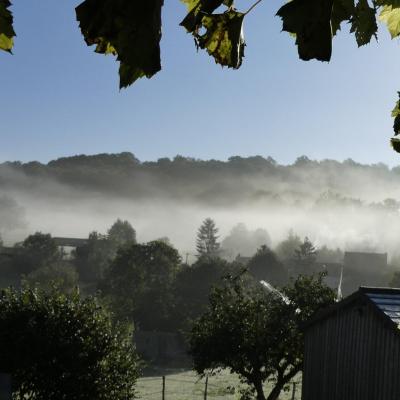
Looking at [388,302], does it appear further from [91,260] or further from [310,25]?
[91,260]

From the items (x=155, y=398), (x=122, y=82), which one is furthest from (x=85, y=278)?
(x=122, y=82)

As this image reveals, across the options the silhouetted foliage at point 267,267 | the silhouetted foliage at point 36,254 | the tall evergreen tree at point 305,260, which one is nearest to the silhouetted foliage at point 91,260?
the silhouetted foliage at point 36,254

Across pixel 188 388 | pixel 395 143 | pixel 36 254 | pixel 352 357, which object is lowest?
pixel 188 388

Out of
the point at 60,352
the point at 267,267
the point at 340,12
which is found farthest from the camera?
the point at 267,267

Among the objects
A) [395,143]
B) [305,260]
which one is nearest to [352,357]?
[395,143]

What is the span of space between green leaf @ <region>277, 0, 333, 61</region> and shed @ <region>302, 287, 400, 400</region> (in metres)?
16.1

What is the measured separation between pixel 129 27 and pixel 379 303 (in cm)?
1769

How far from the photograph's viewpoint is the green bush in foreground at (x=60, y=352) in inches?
785

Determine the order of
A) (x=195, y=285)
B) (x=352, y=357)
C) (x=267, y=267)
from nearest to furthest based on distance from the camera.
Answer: (x=352, y=357) < (x=195, y=285) < (x=267, y=267)

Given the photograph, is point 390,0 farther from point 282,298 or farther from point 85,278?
point 85,278

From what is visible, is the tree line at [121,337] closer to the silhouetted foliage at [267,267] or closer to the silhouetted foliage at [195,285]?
the silhouetted foliage at [195,285]

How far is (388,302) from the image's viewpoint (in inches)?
704

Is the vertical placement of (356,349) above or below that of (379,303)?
below

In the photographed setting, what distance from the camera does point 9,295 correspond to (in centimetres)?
2288
